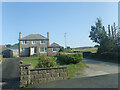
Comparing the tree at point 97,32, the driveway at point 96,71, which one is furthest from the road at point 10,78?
the tree at point 97,32

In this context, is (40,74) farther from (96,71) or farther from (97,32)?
(97,32)

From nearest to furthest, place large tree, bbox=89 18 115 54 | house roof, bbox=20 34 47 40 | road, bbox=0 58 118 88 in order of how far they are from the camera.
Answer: road, bbox=0 58 118 88
large tree, bbox=89 18 115 54
house roof, bbox=20 34 47 40

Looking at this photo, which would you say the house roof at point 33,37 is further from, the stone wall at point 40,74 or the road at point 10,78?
the stone wall at point 40,74

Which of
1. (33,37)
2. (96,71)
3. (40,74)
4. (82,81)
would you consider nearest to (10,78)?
(40,74)

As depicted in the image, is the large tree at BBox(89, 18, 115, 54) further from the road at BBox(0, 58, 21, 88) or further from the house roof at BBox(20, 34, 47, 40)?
the road at BBox(0, 58, 21, 88)

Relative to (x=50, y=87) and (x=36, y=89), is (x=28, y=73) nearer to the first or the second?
(x=36, y=89)

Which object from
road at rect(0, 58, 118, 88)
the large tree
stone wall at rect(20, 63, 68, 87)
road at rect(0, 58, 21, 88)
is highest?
the large tree

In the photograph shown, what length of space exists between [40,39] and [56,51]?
687 centimetres

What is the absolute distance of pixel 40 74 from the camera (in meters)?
6.32

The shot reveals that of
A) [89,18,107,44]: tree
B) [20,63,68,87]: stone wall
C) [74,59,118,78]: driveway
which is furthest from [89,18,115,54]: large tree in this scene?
[20,63,68,87]: stone wall

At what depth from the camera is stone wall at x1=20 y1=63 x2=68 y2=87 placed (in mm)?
5941

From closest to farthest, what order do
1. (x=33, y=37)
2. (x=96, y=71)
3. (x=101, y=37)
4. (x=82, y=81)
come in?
(x=82, y=81) → (x=96, y=71) → (x=101, y=37) → (x=33, y=37)

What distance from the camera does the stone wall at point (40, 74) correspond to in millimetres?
5941

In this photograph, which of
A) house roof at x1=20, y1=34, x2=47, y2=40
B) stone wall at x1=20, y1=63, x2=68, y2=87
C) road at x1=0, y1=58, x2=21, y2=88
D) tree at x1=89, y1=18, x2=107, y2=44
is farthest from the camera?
house roof at x1=20, y1=34, x2=47, y2=40
